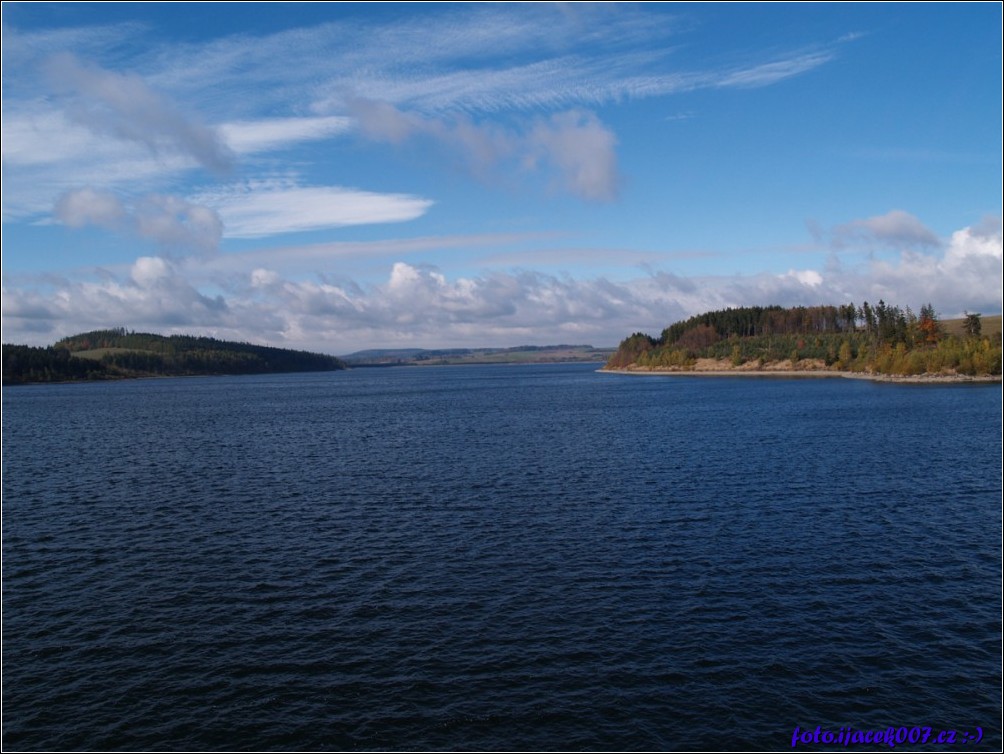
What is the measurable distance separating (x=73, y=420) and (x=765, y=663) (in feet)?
464

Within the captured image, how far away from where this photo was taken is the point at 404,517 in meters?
46.1

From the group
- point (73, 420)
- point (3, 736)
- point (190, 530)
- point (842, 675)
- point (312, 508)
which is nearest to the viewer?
point (3, 736)

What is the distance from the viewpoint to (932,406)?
11481 centimetres

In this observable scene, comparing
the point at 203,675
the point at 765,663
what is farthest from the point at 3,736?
the point at 765,663

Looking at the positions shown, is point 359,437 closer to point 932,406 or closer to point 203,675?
point 203,675

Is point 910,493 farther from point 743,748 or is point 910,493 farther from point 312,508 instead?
point 312,508

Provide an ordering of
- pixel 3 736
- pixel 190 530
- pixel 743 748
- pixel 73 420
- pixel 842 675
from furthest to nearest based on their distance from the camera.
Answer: pixel 73 420
pixel 190 530
pixel 842 675
pixel 3 736
pixel 743 748

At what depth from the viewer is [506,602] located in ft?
101

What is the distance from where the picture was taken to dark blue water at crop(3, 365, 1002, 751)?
72.5 ft

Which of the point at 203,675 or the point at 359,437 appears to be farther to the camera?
the point at 359,437

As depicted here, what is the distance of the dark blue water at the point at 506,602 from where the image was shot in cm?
2209

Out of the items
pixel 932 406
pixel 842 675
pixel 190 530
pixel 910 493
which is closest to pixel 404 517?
pixel 190 530

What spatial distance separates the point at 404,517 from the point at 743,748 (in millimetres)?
29176

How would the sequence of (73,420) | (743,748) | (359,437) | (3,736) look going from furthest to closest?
(73,420)
(359,437)
(3,736)
(743,748)
